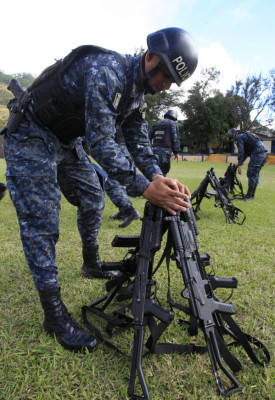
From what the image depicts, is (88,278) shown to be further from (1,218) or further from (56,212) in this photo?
(1,218)

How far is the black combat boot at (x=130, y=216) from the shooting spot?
14.5ft

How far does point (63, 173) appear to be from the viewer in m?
2.35

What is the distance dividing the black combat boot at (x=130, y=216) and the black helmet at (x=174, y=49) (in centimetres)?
284

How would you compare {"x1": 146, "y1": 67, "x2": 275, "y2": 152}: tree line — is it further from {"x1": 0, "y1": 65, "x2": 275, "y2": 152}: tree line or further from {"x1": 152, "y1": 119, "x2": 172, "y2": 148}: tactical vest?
{"x1": 152, "y1": 119, "x2": 172, "y2": 148}: tactical vest

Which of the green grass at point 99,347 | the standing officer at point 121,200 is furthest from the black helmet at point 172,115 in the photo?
the green grass at point 99,347

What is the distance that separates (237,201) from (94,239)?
5864 millimetres

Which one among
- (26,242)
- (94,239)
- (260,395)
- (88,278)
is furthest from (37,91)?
(260,395)

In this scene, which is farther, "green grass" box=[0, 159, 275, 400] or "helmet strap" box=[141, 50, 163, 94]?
"helmet strap" box=[141, 50, 163, 94]

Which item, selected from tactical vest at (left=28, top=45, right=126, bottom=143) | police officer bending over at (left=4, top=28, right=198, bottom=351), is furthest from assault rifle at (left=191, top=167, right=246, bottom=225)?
tactical vest at (left=28, top=45, right=126, bottom=143)

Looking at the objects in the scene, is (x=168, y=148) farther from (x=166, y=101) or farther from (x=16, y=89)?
(x=166, y=101)

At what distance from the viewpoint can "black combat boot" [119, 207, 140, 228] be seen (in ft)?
14.5

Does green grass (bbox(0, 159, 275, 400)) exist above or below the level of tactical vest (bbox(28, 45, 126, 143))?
below

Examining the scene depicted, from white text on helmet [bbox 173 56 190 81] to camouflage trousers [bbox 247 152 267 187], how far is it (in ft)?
21.9

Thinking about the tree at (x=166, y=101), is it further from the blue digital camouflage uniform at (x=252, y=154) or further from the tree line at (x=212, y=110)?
the blue digital camouflage uniform at (x=252, y=154)
